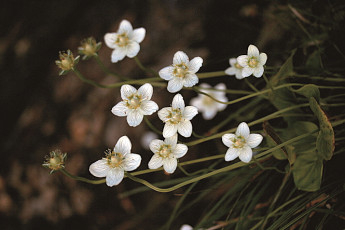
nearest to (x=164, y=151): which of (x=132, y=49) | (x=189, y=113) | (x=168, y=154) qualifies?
(x=168, y=154)

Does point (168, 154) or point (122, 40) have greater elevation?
point (122, 40)

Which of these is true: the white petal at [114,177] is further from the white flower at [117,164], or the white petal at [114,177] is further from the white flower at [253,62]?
the white flower at [253,62]

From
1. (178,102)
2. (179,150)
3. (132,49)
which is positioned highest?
(132,49)

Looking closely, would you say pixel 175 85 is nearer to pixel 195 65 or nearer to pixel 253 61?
pixel 195 65

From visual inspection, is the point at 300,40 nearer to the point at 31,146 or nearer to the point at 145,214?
the point at 145,214

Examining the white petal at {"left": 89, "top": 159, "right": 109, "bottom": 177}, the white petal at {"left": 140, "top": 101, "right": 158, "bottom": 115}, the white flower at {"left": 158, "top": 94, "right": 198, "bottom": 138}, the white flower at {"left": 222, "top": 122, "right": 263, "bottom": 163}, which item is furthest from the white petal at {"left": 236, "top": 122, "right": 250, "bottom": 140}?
the white petal at {"left": 89, "top": 159, "right": 109, "bottom": 177}

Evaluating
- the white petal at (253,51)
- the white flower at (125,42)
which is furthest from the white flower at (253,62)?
the white flower at (125,42)
